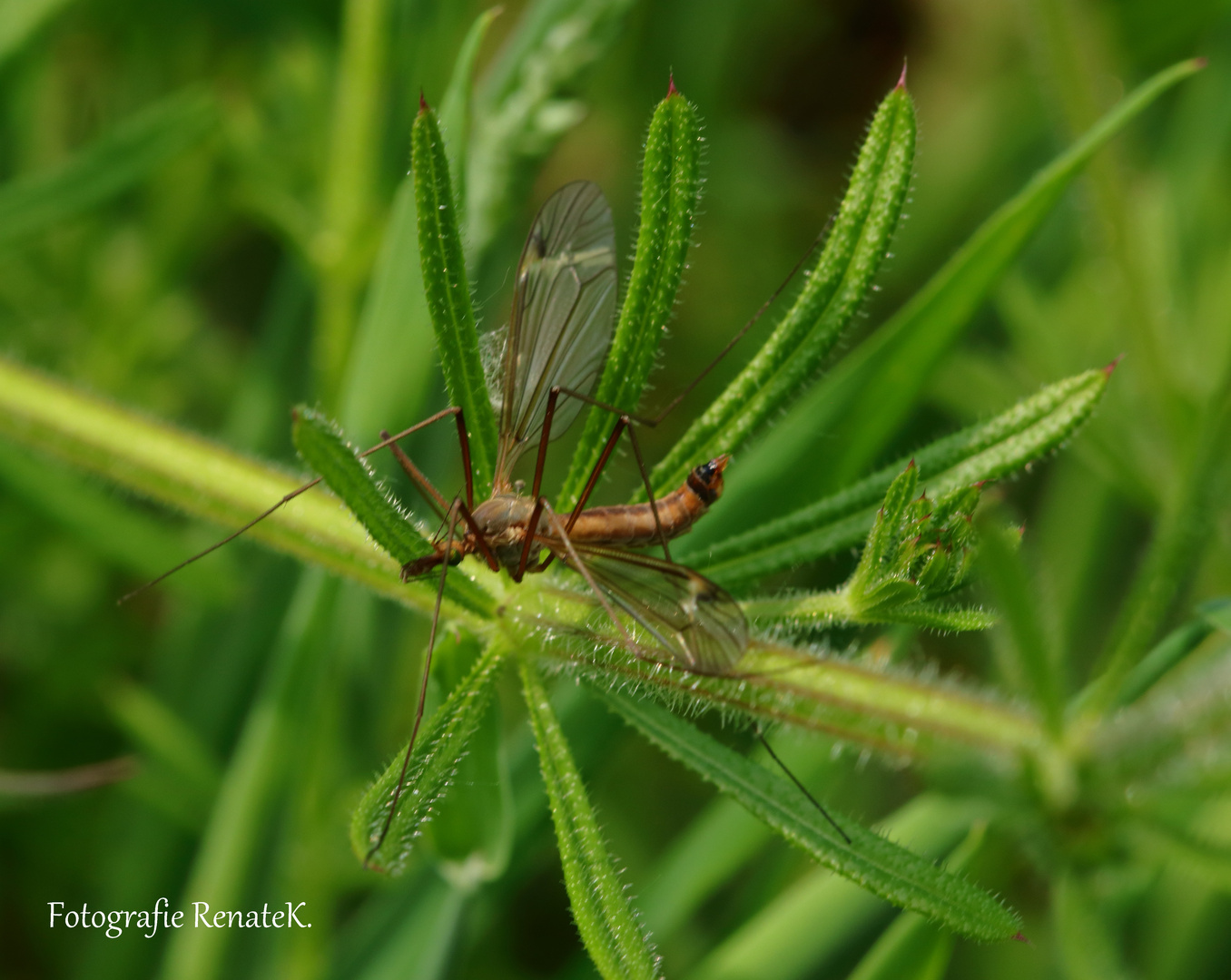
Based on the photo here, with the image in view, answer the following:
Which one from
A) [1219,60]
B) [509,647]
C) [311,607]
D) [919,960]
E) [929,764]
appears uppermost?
[1219,60]

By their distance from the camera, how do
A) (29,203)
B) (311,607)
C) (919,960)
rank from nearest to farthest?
(919,960) < (311,607) < (29,203)

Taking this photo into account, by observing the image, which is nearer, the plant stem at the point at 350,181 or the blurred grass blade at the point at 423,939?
the blurred grass blade at the point at 423,939

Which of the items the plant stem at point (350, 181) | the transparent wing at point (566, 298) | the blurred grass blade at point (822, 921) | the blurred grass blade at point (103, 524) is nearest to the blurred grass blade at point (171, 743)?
the blurred grass blade at point (103, 524)

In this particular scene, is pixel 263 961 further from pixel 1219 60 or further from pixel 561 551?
pixel 1219 60

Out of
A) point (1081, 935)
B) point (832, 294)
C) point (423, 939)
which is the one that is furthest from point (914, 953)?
point (832, 294)

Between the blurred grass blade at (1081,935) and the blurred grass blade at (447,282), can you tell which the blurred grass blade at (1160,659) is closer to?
the blurred grass blade at (1081,935)

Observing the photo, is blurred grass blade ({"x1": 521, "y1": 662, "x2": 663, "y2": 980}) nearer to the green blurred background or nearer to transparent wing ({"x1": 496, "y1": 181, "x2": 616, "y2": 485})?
transparent wing ({"x1": 496, "y1": 181, "x2": 616, "y2": 485})

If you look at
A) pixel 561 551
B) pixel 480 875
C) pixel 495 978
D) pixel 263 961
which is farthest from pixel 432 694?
pixel 495 978
